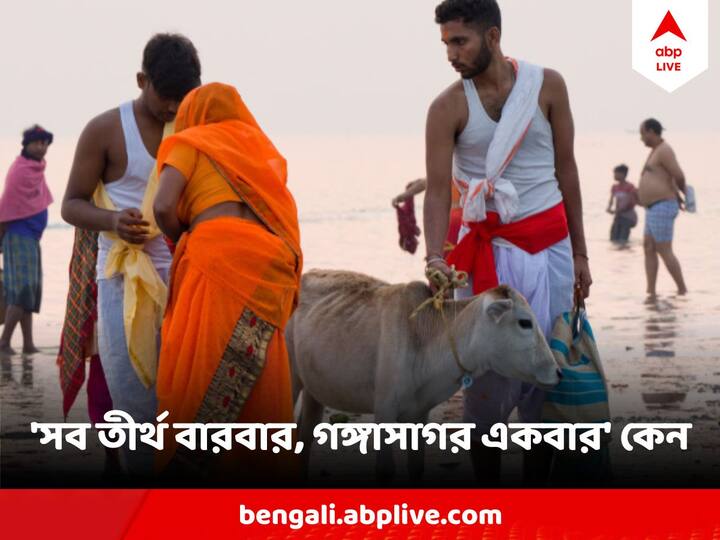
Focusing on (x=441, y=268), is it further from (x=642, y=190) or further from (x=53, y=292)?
(x=53, y=292)

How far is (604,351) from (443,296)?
5810mm

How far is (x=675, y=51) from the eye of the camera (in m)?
9.56

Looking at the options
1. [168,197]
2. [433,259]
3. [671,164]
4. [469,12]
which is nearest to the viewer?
[168,197]

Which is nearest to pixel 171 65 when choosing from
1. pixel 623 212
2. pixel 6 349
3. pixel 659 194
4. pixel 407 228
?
pixel 407 228

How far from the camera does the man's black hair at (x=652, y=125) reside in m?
15.6

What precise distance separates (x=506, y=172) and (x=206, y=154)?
4.16ft

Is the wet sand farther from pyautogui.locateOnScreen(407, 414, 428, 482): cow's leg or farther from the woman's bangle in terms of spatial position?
the woman's bangle

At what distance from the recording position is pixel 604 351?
11.9 m

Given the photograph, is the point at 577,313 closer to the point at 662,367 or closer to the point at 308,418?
the point at 308,418

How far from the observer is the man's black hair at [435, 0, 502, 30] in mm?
6078

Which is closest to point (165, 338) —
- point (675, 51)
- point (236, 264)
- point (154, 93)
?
point (236, 264)

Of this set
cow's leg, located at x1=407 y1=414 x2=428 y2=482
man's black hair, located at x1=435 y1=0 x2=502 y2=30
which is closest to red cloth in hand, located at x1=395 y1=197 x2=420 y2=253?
cow's leg, located at x1=407 y1=414 x2=428 y2=482

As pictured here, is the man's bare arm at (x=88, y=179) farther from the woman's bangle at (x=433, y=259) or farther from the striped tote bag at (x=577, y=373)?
the striped tote bag at (x=577, y=373)

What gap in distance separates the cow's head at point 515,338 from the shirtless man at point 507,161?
0.18 metres
